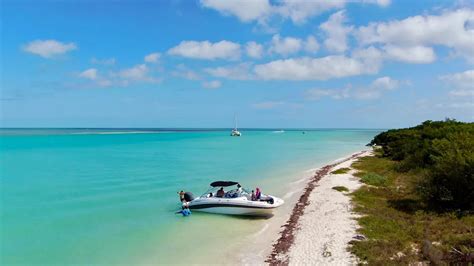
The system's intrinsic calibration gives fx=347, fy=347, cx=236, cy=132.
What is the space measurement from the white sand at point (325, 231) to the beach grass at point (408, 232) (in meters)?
0.64

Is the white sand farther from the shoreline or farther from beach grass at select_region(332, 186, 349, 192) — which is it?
beach grass at select_region(332, 186, 349, 192)

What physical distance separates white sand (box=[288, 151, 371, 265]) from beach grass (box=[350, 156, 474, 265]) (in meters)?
0.64

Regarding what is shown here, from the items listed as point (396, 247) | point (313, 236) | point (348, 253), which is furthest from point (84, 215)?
point (396, 247)

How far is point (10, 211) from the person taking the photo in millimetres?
25969

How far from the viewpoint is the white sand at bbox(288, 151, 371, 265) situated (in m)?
15.0

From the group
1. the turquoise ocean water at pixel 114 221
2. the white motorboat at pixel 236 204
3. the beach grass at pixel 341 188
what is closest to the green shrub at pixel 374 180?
the beach grass at pixel 341 188

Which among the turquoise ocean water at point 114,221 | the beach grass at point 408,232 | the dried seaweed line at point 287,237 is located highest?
the beach grass at point 408,232

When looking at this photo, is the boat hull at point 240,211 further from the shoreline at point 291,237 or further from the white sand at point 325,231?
the white sand at point 325,231

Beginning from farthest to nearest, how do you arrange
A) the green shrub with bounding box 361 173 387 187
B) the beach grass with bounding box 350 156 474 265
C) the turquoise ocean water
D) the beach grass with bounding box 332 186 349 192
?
the green shrub with bounding box 361 173 387 187 → the beach grass with bounding box 332 186 349 192 → the turquoise ocean water → the beach grass with bounding box 350 156 474 265

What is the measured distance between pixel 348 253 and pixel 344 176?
76.1 ft

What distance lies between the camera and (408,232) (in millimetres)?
16641

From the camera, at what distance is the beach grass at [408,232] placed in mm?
13516

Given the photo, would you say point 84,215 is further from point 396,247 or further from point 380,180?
point 380,180

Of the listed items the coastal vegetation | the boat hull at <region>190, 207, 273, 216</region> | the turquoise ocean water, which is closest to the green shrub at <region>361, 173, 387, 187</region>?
the coastal vegetation
